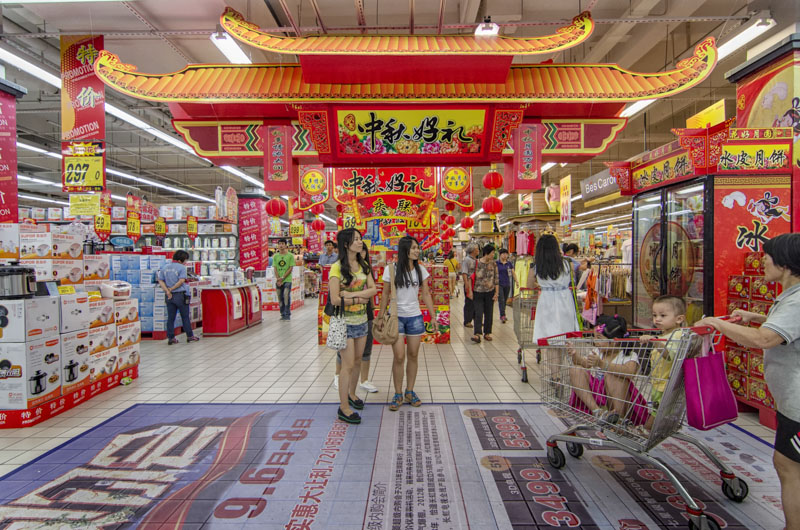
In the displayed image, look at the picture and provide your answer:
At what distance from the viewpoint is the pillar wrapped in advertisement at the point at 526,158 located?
15.6ft

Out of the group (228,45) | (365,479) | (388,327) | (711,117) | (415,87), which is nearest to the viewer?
(365,479)

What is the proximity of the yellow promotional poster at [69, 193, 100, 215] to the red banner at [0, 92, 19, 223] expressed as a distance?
590cm

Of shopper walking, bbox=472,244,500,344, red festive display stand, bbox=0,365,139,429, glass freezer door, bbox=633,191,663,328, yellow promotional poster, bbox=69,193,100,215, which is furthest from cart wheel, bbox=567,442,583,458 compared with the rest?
yellow promotional poster, bbox=69,193,100,215

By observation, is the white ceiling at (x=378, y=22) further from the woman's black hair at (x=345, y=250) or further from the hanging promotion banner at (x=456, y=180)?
the woman's black hair at (x=345, y=250)

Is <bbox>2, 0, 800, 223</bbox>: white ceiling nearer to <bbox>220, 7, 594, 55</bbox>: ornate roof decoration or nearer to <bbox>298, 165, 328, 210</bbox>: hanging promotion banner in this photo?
<bbox>220, 7, 594, 55</bbox>: ornate roof decoration

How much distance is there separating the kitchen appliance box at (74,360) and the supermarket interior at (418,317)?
27 millimetres

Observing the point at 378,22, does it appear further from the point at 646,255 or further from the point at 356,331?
the point at 356,331

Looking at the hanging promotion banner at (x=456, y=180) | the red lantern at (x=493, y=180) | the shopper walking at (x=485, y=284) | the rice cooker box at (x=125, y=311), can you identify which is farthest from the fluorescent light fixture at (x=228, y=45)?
the shopper walking at (x=485, y=284)

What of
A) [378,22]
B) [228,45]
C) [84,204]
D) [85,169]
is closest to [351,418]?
[228,45]

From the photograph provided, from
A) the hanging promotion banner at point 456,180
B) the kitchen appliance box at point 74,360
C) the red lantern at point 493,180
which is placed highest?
the hanging promotion banner at point 456,180

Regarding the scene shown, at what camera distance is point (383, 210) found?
42.3 feet

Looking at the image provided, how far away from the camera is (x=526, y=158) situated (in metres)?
4.79

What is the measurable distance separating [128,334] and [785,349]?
6040 millimetres

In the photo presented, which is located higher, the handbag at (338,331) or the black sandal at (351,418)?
the handbag at (338,331)
